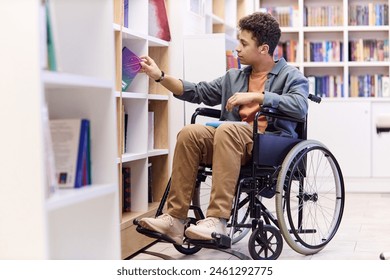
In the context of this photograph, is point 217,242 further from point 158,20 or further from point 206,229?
point 158,20

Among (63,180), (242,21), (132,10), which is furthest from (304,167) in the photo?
(63,180)

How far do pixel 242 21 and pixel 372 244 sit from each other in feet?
3.45

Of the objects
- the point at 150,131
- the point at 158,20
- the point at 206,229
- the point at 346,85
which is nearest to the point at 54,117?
the point at 206,229

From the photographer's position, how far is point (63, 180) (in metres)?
1.48

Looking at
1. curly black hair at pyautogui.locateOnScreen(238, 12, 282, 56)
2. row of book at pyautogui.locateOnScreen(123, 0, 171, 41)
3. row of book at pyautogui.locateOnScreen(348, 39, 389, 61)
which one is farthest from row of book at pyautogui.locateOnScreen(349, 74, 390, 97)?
curly black hair at pyautogui.locateOnScreen(238, 12, 282, 56)

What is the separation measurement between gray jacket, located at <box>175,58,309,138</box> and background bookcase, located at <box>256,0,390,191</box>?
2162mm

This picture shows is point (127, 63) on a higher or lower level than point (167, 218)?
higher

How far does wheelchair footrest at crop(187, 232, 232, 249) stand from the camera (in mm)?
2312

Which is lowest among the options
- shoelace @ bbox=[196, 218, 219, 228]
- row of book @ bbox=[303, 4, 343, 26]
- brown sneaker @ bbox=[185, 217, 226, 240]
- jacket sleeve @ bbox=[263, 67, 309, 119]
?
brown sneaker @ bbox=[185, 217, 226, 240]

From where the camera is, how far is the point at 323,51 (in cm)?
515

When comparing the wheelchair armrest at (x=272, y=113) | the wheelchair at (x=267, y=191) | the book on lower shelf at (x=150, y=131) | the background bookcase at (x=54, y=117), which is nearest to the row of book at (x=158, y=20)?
the book on lower shelf at (x=150, y=131)

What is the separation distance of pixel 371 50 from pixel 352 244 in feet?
8.37

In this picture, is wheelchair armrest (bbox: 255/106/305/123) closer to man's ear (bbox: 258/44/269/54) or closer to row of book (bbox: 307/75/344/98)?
man's ear (bbox: 258/44/269/54)
